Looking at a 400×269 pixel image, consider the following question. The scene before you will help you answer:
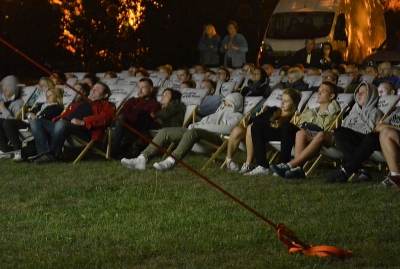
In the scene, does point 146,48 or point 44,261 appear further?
point 146,48

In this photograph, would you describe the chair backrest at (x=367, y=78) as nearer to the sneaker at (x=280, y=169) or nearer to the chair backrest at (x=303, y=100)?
the chair backrest at (x=303, y=100)

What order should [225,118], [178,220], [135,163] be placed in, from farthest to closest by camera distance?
[225,118] < [135,163] < [178,220]

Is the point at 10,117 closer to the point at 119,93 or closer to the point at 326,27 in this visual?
the point at 119,93

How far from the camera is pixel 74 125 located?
12.2 metres

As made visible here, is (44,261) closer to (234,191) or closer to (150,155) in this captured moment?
(234,191)

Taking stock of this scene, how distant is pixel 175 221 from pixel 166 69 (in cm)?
850

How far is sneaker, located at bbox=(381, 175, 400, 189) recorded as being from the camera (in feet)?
31.6

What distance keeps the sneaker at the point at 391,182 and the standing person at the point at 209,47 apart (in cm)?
1137

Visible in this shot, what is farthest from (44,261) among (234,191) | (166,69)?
(166,69)

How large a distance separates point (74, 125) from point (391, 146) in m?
4.05

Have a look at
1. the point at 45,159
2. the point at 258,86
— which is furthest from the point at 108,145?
the point at 258,86

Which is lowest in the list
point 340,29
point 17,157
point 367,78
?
point 17,157

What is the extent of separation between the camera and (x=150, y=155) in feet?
38.3

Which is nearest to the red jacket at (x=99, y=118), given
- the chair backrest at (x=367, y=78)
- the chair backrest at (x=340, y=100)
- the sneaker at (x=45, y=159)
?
the sneaker at (x=45, y=159)
